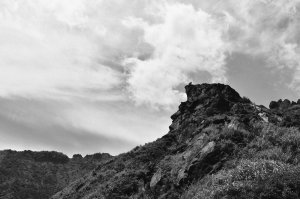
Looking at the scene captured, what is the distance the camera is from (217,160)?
85.0 ft

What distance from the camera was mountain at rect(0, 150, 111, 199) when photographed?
100750 mm

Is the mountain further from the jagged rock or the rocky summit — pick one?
the jagged rock

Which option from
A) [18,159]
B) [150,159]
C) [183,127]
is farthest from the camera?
[18,159]

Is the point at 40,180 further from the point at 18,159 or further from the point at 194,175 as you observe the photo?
the point at 194,175

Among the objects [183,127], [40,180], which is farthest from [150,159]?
[40,180]

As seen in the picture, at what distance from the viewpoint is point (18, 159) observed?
124688 mm

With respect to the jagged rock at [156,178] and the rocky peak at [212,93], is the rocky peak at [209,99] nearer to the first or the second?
the rocky peak at [212,93]

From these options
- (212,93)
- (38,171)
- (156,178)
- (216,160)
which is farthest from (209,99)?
(38,171)

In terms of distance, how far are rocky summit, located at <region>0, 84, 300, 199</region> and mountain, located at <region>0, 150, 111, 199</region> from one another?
57.6m

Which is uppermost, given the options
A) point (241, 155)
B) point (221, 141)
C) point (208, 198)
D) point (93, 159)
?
point (93, 159)

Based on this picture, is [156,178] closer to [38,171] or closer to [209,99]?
[209,99]

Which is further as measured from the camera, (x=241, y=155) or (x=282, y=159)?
(x=241, y=155)

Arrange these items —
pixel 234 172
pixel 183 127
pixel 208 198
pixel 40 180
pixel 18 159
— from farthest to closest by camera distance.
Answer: pixel 18 159, pixel 40 180, pixel 183 127, pixel 234 172, pixel 208 198

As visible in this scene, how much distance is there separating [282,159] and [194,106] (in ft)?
74.2
